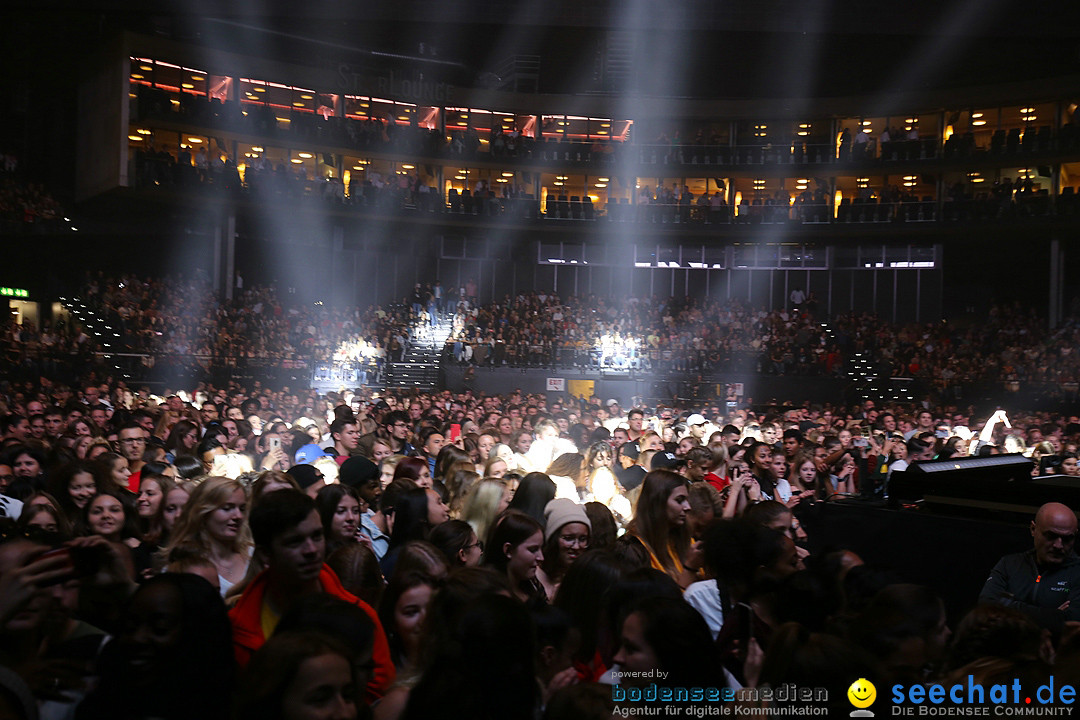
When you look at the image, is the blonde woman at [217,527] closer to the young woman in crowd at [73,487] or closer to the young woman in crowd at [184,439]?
the young woman in crowd at [73,487]

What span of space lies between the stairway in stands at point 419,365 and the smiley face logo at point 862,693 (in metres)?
27.2

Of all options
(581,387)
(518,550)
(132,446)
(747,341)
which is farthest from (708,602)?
(747,341)

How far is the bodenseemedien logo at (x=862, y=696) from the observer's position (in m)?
2.98

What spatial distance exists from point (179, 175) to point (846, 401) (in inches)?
1027

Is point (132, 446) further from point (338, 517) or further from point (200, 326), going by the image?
point (200, 326)

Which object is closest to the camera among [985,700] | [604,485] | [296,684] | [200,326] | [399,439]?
[296,684]

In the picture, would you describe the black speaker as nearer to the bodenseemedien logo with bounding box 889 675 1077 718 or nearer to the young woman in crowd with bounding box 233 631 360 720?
the bodenseemedien logo with bounding box 889 675 1077 718

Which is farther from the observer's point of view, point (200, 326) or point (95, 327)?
point (200, 326)

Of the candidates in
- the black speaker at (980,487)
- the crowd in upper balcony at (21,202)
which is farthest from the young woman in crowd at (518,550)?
the crowd in upper balcony at (21,202)

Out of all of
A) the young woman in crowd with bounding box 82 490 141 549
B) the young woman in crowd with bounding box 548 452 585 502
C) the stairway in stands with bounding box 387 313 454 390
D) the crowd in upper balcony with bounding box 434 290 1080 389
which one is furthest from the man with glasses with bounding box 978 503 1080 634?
the stairway in stands with bounding box 387 313 454 390

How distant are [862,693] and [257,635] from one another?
2.33m

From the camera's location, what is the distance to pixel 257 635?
3.61 meters

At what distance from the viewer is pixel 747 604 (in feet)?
14.0

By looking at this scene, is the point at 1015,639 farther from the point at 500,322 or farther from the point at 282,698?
the point at 500,322
